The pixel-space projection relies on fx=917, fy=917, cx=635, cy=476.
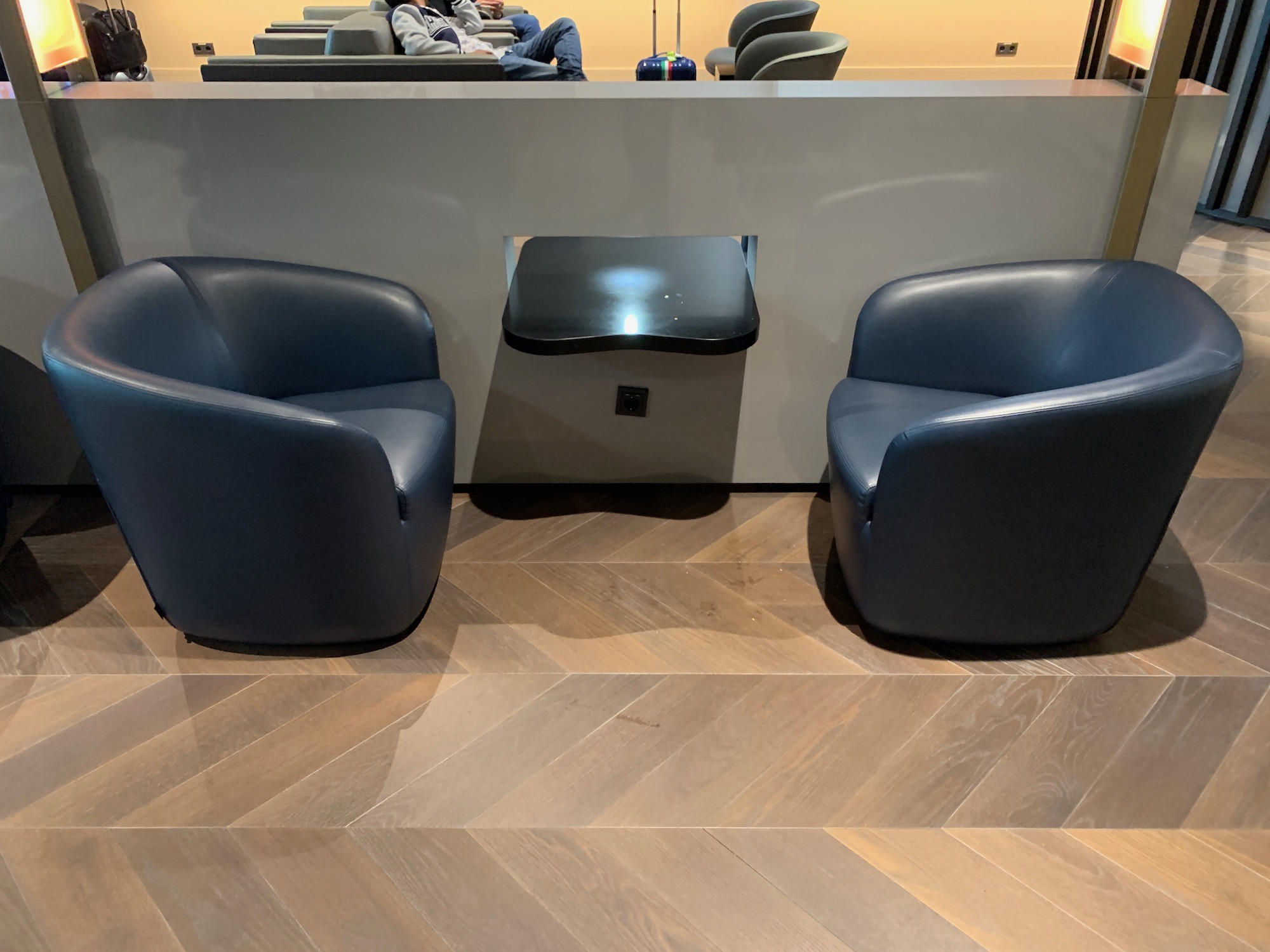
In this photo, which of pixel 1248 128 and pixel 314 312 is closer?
pixel 314 312

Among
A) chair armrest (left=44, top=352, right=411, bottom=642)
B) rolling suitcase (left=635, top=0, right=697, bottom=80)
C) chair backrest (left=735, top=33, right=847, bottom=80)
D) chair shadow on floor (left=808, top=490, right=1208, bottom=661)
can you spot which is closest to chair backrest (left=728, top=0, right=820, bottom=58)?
chair backrest (left=735, top=33, right=847, bottom=80)

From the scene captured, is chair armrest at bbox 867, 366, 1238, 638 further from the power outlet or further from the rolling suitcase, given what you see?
the rolling suitcase

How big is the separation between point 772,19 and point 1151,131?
344 cm

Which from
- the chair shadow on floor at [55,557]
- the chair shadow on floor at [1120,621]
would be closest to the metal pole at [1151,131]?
the chair shadow on floor at [1120,621]

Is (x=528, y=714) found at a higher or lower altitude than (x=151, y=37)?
lower

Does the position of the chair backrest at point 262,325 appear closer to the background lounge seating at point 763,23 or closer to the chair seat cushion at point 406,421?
the chair seat cushion at point 406,421

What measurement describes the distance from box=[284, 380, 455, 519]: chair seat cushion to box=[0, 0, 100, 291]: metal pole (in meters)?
0.68

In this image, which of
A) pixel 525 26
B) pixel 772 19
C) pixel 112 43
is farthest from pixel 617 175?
pixel 112 43

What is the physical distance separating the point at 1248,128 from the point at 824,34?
2.40 meters

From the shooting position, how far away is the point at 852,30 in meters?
8.15

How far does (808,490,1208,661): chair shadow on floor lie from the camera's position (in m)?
2.18

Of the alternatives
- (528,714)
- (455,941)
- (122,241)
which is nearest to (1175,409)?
(528,714)

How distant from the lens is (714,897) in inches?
64.7

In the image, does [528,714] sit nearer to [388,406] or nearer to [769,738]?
[769,738]
